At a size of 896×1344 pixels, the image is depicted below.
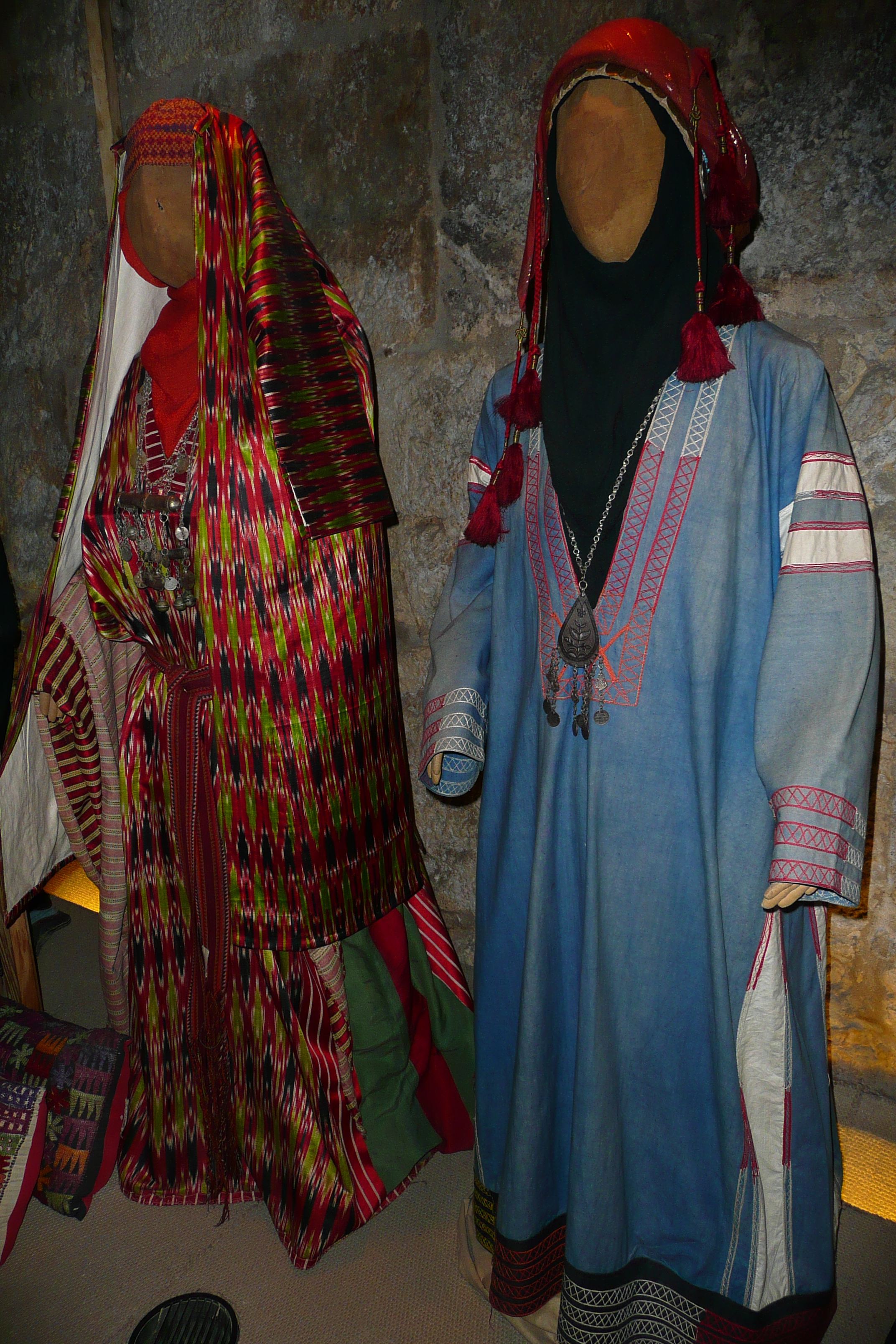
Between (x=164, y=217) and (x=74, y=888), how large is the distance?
6.68ft

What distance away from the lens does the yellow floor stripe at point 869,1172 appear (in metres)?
1.43

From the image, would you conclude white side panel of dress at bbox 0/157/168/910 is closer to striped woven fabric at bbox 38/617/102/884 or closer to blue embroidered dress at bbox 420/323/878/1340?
striped woven fabric at bbox 38/617/102/884

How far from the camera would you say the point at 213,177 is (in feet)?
3.88

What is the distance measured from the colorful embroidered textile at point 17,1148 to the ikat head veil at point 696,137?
1.65 meters

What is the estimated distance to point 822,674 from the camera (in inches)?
37.2

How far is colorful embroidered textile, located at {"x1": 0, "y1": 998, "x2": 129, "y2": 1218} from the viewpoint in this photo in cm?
153

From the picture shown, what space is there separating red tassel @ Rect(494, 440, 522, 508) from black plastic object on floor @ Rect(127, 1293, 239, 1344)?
1.31 meters

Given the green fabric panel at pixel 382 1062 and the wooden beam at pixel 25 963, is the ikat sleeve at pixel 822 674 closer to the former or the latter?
the green fabric panel at pixel 382 1062

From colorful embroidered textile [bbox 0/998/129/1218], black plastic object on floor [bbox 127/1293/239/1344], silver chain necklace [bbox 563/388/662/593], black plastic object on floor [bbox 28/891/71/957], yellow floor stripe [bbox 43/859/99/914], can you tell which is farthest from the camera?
yellow floor stripe [bbox 43/859/99/914]

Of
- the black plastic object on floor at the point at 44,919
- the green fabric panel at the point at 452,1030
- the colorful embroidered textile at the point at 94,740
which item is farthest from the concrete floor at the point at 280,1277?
the black plastic object on floor at the point at 44,919

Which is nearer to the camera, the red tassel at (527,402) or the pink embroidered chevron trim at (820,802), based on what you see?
the pink embroidered chevron trim at (820,802)

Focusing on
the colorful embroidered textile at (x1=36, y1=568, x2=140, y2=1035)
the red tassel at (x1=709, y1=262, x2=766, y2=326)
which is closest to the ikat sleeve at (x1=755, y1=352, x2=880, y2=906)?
the red tassel at (x1=709, y1=262, x2=766, y2=326)

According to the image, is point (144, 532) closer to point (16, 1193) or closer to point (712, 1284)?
point (16, 1193)

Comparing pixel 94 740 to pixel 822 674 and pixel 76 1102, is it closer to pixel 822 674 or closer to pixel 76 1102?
pixel 76 1102
